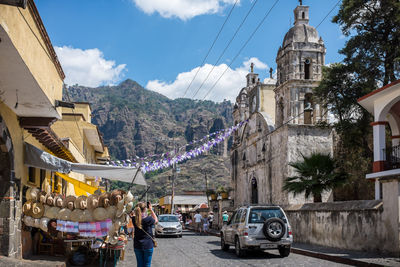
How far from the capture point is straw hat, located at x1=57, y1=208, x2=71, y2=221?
10.6 metres

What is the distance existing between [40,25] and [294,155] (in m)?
24.5

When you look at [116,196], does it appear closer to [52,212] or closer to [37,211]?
[52,212]

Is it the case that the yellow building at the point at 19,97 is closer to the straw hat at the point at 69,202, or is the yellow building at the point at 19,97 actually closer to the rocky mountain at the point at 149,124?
the straw hat at the point at 69,202

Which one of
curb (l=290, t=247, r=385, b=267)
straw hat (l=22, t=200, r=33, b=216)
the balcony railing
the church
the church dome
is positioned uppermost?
the church dome

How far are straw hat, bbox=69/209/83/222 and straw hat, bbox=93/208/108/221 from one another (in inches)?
16.4

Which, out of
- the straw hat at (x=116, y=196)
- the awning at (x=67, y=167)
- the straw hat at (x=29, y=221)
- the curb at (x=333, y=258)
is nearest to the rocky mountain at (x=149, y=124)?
the curb at (x=333, y=258)

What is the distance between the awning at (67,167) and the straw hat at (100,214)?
1.59 meters

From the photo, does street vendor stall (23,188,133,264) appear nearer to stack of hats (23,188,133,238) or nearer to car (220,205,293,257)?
stack of hats (23,188,133,238)

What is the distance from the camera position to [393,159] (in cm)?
1794

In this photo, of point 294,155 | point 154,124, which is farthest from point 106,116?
point 294,155

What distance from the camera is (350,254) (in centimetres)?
1382

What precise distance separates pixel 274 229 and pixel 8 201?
8.14 meters

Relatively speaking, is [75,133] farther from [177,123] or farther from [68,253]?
[177,123]

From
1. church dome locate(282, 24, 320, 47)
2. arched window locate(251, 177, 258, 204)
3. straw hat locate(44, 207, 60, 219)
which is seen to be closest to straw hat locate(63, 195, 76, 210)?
straw hat locate(44, 207, 60, 219)
